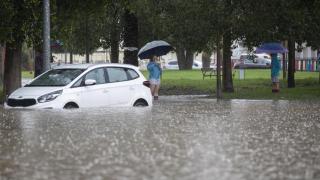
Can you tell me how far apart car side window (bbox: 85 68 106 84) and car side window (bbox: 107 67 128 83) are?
0.66ft

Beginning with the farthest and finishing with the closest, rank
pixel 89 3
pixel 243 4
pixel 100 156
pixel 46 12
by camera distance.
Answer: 1. pixel 243 4
2. pixel 89 3
3. pixel 46 12
4. pixel 100 156

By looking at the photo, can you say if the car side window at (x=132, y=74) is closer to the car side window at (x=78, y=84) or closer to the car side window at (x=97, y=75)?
the car side window at (x=97, y=75)

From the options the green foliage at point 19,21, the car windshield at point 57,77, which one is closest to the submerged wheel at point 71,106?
the car windshield at point 57,77

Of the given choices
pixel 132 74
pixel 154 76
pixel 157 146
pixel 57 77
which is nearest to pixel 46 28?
pixel 57 77

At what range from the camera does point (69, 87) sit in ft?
59.7

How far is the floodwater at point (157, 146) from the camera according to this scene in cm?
841

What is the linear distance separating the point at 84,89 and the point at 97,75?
26.9 inches

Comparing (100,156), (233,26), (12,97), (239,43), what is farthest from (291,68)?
(100,156)

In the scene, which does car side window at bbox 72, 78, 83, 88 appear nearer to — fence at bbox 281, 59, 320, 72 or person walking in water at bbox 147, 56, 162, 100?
person walking in water at bbox 147, 56, 162, 100

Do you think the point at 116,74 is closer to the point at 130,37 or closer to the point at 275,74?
the point at 130,37

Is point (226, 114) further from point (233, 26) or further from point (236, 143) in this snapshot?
point (233, 26)

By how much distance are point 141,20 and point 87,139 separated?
25.6 metres

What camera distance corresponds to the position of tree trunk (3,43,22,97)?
23.9 metres

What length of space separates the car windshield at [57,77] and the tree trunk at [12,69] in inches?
185
